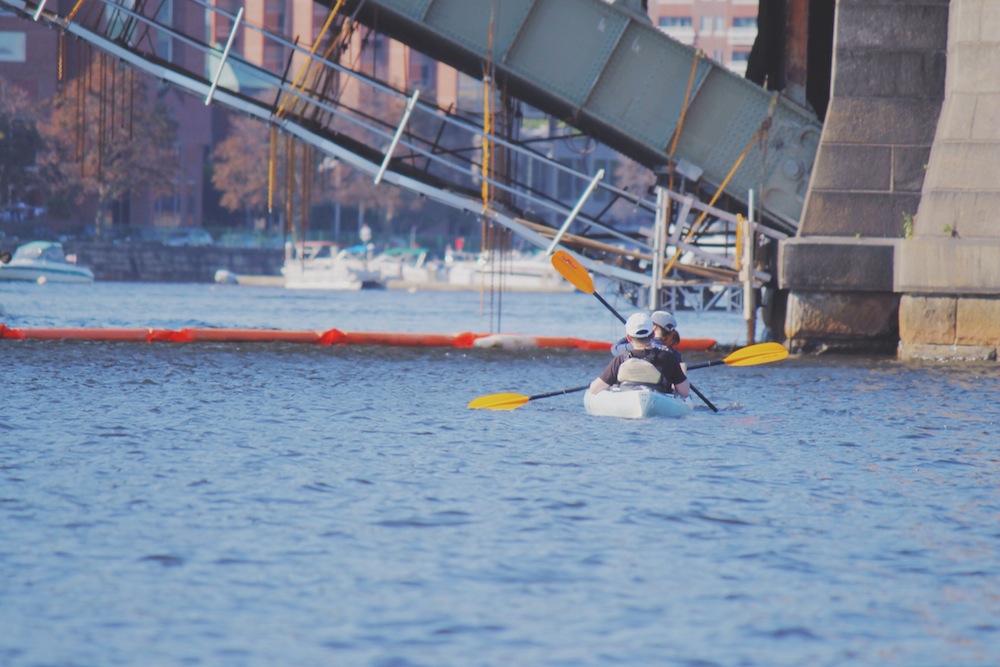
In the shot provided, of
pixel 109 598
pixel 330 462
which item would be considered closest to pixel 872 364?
pixel 330 462

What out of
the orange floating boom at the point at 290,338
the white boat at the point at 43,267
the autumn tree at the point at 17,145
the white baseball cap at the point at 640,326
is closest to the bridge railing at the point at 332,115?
the orange floating boom at the point at 290,338

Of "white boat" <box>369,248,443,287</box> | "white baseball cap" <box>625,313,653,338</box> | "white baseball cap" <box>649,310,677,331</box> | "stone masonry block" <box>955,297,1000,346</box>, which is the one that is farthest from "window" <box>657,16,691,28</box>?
"white baseball cap" <box>625,313,653,338</box>

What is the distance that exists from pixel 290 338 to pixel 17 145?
55508 millimetres

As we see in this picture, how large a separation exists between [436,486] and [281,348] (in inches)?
752

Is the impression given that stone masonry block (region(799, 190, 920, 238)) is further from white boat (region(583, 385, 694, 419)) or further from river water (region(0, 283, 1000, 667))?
white boat (region(583, 385, 694, 419))

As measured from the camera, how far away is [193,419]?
62.2 feet

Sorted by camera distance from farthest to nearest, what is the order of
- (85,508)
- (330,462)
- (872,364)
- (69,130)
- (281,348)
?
(69,130) → (281,348) → (872,364) → (330,462) → (85,508)

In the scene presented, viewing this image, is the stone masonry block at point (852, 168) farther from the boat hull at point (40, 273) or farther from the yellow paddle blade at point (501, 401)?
the boat hull at point (40, 273)

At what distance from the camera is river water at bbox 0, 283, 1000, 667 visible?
8.66 m

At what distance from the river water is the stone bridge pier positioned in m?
4.07

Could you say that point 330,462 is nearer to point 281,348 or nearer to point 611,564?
point 611,564

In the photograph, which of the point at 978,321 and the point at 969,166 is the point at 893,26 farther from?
the point at 978,321

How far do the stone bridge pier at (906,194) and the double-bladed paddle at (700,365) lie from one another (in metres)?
6.29

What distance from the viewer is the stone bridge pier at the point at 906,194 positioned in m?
27.1
